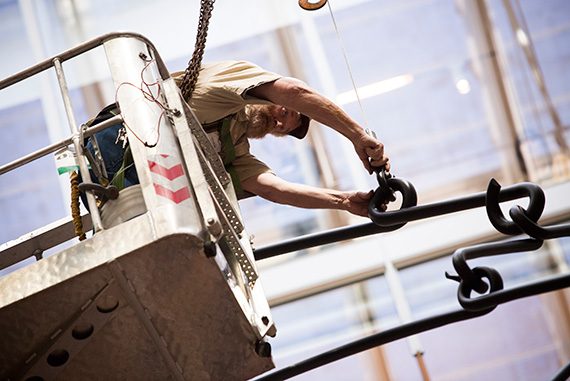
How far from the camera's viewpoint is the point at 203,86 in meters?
2.70

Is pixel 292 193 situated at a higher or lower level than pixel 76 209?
lower

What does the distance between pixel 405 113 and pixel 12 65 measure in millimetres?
4499

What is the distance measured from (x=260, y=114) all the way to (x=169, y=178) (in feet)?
3.83

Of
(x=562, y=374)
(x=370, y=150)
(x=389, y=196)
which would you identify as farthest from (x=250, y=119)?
(x=562, y=374)

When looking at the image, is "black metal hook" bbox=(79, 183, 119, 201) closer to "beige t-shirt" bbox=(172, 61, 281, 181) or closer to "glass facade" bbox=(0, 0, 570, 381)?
"beige t-shirt" bbox=(172, 61, 281, 181)

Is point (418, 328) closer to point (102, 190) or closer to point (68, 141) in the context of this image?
point (102, 190)

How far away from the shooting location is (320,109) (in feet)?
8.67

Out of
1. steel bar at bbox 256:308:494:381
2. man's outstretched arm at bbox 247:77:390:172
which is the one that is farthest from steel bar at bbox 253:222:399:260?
steel bar at bbox 256:308:494:381

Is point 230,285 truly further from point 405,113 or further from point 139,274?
point 405,113

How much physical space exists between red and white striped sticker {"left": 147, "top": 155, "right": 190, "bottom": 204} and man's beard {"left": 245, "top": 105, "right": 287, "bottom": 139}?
1.02m

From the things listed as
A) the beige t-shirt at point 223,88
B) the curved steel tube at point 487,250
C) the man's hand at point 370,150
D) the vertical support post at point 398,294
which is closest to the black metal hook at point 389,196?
the man's hand at point 370,150

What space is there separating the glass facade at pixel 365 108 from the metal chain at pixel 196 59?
4563 mm

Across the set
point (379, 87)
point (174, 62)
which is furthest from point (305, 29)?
point (174, 62)

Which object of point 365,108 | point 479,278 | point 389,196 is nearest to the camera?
point 479,278
